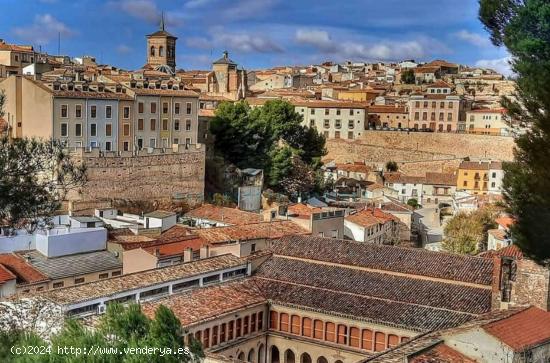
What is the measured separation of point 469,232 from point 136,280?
2455 cm

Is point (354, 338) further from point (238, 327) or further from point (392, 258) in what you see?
point (392, 258)

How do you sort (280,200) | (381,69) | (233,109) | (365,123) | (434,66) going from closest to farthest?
(280,200), (233,109), (365,123), (434,66), (381,69)

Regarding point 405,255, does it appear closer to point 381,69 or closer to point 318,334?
point 318,334

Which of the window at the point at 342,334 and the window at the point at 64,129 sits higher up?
the window at the point at 64,129

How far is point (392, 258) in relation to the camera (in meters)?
24.2

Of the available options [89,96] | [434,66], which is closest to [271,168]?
[89,96]

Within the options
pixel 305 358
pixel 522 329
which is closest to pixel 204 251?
pixel 305 358

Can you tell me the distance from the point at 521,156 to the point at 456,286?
9.93m

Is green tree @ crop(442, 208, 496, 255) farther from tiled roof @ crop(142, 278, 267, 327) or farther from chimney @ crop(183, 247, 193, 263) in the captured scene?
tiled roof @ crop(142, 278, 267, 327)

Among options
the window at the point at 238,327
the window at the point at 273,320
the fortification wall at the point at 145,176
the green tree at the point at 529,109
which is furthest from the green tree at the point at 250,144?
the green tree at the point at 529,109

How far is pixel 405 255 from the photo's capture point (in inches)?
957

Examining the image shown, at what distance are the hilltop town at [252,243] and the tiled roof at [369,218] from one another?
0.56 feet

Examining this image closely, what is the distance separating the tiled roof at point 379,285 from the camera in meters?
21.5

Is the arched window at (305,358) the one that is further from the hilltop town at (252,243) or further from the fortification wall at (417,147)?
the fortification wall at (417,147)
